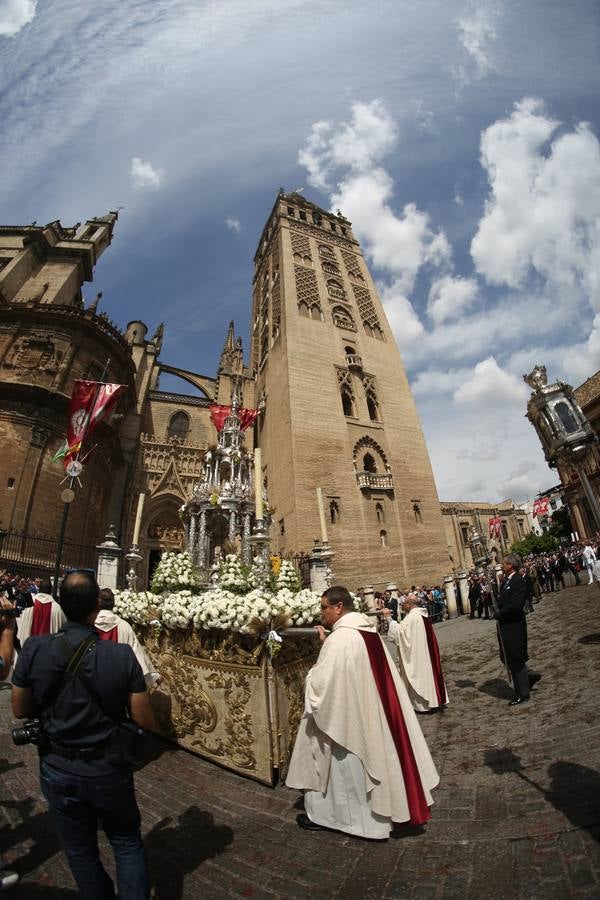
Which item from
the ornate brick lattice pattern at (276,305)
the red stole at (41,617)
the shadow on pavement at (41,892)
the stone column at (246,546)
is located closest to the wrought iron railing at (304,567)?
the stone column at (246,546)

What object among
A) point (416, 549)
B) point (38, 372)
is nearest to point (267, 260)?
point (38, 372)

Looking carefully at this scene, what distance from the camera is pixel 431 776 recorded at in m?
2.63

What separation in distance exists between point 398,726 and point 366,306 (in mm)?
28500

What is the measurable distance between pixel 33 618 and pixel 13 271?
22.7m

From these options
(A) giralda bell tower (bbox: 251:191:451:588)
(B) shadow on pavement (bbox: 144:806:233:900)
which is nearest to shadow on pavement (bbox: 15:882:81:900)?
(B) shadow on pavement (bbox: 144:806:233:900)

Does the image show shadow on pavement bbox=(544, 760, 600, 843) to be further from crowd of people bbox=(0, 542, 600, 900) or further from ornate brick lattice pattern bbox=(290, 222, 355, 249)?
ornate brick lattice pattern bbox=(290, 222, 355, 249)

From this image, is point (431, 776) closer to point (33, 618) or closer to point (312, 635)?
point (312, 635)

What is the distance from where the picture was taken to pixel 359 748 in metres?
2.51

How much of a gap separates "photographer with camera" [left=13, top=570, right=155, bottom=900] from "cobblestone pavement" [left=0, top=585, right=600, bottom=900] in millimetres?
654

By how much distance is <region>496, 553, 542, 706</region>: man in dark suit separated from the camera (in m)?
4.78

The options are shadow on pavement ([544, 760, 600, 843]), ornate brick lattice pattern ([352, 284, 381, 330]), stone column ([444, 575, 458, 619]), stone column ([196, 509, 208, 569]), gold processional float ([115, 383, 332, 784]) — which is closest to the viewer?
shadow on pavement ([544, 760, 600, 843])

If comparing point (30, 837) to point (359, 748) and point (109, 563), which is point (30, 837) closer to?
point (359, 748)

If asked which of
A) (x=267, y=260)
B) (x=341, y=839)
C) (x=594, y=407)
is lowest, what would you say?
(x=341, y=839)

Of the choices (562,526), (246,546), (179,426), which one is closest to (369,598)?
(246,546)
